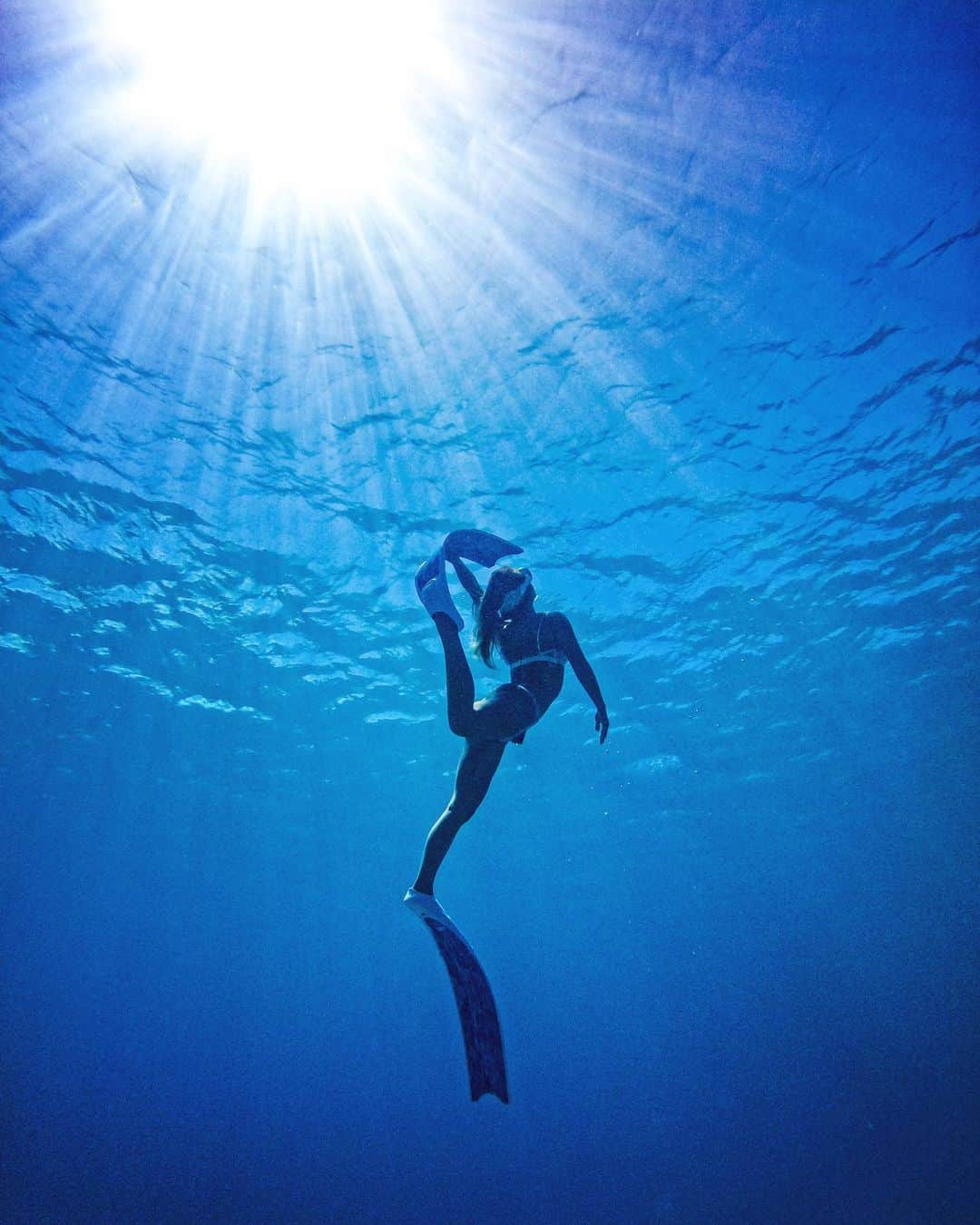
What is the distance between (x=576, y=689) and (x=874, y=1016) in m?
36.2

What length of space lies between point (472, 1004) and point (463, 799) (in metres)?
1.66

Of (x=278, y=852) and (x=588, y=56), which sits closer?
(x=588, y=56)

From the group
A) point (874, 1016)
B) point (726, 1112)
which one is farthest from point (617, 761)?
point (874, 1016)

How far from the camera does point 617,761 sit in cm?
2744

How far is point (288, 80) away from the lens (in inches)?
264

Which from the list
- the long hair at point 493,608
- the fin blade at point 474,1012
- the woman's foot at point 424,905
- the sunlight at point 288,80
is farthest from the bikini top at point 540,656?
the sunlight at point 288,80

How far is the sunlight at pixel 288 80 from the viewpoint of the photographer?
6.18 metres

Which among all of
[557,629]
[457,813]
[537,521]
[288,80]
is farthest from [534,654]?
[537,521]

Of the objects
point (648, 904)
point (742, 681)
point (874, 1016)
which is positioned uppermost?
point (742, 681)

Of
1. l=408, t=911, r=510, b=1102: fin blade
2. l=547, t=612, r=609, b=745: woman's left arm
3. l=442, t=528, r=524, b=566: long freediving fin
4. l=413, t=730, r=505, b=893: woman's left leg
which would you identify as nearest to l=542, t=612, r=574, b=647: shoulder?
l=547, t=612, r=609, b=745: woman's left arm

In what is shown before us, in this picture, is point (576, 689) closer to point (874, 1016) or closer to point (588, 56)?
point (588, 56)

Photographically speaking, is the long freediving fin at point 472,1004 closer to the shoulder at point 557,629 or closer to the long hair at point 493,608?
the long hair at point 493,608

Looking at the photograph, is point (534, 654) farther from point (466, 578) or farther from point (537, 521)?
point (537, 521)

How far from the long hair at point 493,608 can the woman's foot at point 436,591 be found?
0.35 metres
